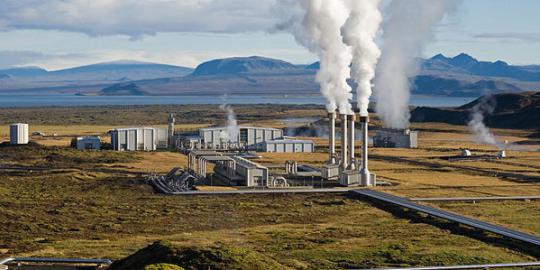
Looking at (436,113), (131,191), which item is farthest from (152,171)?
(436,113)

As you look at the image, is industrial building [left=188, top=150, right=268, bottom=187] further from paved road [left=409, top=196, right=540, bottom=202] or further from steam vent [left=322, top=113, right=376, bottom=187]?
paved road [left=409, top=196, right=540, bottom=202]

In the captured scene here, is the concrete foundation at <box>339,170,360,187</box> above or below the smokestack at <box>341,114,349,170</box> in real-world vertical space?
below

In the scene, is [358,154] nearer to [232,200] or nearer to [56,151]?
[56,151]

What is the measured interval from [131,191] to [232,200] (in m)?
8.83

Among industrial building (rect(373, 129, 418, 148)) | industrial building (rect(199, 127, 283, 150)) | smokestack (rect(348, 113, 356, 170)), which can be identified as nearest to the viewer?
smokestack (rect(348, 113, 356, 170))

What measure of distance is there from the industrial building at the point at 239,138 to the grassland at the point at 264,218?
2091 cm

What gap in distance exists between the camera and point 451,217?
1973 inches

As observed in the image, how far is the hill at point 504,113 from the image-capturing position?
16925cm

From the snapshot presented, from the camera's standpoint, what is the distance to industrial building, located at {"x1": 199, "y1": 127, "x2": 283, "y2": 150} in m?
109

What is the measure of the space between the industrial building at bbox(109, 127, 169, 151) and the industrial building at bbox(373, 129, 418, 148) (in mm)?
29636

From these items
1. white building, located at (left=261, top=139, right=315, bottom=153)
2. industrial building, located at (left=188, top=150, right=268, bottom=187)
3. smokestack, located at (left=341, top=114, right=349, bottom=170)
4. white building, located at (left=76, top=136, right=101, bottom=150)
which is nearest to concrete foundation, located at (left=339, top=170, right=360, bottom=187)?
smokestack, located at (left=341, top=114, right=349, bottom=170)

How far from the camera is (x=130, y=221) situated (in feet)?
168

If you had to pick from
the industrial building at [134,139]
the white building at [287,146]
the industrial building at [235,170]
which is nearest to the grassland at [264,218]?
the industrial building at [235,170]

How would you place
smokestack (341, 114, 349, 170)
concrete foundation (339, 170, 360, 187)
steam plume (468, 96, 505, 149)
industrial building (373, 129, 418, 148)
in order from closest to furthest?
concrete foundation (339, 170, 360, 187) < smokestack (341, 114, 349, 170) < industrial building (373, 129, 418, 148) < steam plume (468, 96, 505, 149)
